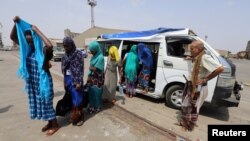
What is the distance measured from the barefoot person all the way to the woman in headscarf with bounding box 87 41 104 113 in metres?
1.96

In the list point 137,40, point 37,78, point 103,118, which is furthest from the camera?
point 137,40

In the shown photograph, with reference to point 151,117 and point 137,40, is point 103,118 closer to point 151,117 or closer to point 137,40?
point 151,117

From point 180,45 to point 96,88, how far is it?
8.10ft

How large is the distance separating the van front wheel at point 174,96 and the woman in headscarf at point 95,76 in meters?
1.84

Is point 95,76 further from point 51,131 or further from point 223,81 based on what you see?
point 223,81

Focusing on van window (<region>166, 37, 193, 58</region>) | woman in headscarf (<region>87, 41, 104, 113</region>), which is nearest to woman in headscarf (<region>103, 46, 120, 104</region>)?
woman in headscarf (<region>87, 41, 104, 113</region>)

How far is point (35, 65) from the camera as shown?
9.82ft

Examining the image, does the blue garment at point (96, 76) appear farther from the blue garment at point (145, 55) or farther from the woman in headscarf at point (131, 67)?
the blue garment at point (145, 55)

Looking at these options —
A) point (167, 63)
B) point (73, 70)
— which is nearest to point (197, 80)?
point (167, 63)

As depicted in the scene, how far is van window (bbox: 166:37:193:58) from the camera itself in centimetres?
448

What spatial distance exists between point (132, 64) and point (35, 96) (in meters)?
2.87

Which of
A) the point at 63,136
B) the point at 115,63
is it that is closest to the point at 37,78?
the point at 63,136

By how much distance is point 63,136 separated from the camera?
3205 millimetres

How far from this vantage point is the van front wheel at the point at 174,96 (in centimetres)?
446
